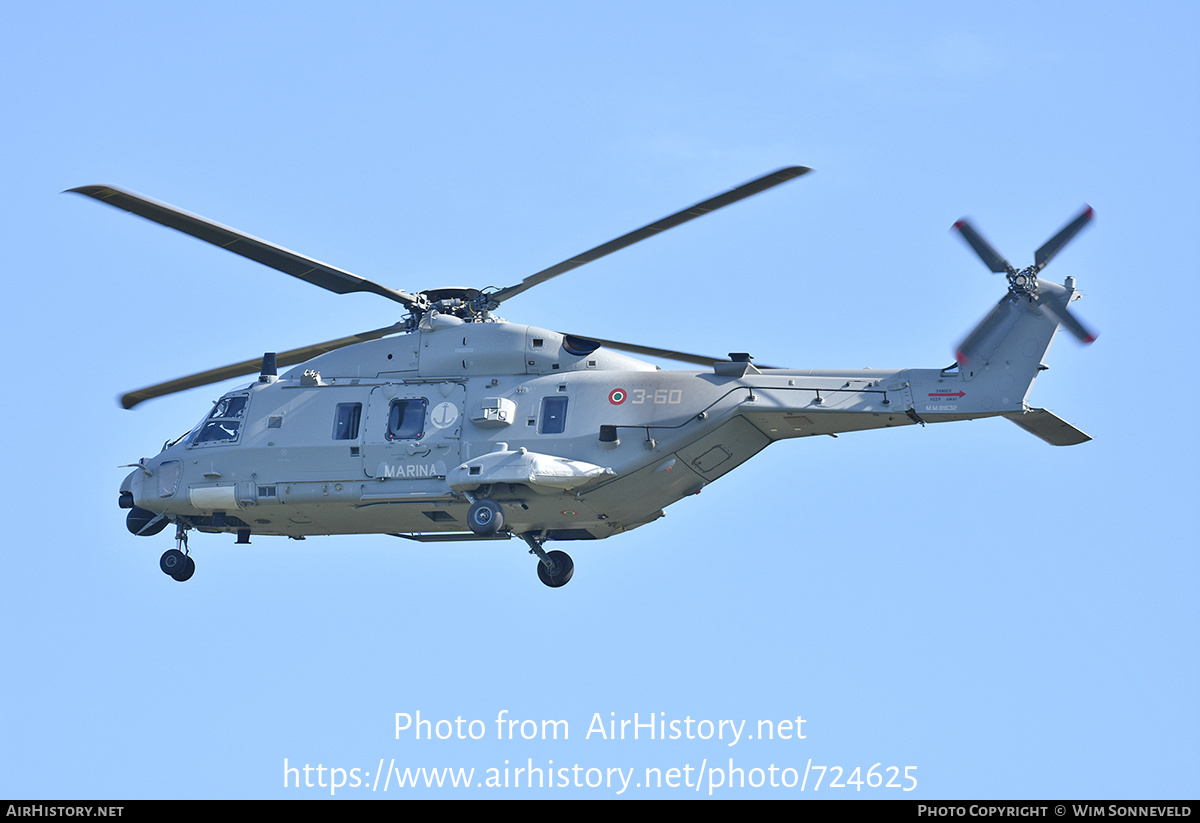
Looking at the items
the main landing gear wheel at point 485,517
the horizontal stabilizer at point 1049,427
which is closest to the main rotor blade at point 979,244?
the horizontal stabilizer at point 1049,427

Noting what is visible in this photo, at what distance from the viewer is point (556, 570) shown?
101ft

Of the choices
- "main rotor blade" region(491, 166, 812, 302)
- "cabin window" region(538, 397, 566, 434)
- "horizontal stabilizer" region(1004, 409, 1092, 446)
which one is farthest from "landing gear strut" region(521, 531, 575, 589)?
"horizontal stabilizer" region(1004, 409, 1092, 446)

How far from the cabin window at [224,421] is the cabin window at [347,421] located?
6.09ft

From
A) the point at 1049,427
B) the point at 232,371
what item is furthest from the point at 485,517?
the point at 1049,427

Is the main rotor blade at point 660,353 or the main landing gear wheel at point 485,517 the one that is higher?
the main rotor blade at point 660,353

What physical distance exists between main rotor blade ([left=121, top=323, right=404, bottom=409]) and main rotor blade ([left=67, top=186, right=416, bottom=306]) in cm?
167

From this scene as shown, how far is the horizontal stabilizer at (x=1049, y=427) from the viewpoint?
2802cm

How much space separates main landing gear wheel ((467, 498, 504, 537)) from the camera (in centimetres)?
2864

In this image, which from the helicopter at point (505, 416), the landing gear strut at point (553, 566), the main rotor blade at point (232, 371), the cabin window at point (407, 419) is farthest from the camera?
the main rotor blade at point (232, 371)

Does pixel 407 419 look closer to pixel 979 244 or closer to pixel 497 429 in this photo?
pixel 497 429

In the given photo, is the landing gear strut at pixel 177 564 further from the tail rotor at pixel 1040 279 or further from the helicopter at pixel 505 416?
the tail rotor at pixel 1040 279

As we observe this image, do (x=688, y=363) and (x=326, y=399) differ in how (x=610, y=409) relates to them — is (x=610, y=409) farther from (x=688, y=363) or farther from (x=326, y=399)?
(x=326, y=399)
